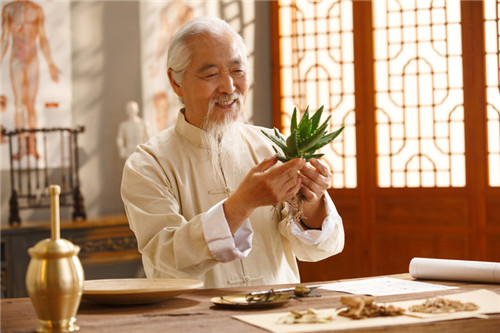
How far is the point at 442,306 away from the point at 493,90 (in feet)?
14.9

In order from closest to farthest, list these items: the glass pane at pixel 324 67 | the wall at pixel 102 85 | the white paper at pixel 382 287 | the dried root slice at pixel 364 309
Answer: the dried root slice at pixel 364 309, the white paper at pixel 382 287, the wall at pixel 102 85, the glass pane at pixel 324 67

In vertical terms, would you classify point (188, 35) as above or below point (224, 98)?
above

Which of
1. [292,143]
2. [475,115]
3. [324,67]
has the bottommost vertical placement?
[292,143]

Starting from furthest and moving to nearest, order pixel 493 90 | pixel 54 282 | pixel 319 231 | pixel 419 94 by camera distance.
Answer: pixel 419 94 → pixel 493 90 → pixel 319 231 → pixel 54 282

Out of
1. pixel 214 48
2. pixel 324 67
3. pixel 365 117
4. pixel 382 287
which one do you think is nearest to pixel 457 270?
pixel 382 287

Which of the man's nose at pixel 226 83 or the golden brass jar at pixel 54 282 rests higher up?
the man's nose at pixel 226 83

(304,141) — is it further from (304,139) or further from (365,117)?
(365,117)

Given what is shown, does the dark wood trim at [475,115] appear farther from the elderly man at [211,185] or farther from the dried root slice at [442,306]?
the dried root slice at [442,306]

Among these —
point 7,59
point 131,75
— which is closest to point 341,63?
point 131,75

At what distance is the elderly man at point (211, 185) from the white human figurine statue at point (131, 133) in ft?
10.2

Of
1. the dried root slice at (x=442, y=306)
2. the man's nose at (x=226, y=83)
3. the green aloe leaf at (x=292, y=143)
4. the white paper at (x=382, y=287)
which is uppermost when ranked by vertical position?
the man's nose at (x=226, y=83)

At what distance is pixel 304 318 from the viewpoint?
60.0 inches

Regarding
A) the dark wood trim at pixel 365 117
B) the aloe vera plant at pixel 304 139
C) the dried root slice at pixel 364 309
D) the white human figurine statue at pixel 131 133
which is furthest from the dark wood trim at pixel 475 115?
the dried root slice at pixel 364 309

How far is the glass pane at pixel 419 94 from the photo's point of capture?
593cm
